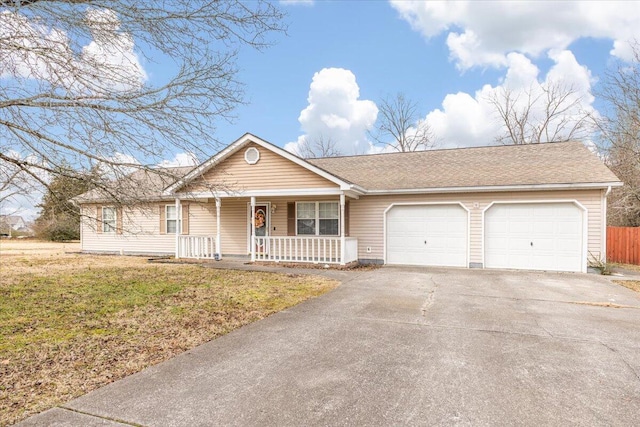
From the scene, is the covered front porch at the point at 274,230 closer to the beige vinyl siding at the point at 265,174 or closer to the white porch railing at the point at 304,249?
the white porch railing at the point at 304,249

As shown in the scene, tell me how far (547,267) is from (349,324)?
28.8ft

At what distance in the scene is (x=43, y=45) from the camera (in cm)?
425

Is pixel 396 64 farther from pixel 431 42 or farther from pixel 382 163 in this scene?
pixel 382 163

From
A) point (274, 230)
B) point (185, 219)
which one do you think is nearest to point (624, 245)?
point (274, 230)

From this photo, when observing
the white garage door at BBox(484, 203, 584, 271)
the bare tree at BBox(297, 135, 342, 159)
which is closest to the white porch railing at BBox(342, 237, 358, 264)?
the white garage door at BBox(484, 203, 584, 271)

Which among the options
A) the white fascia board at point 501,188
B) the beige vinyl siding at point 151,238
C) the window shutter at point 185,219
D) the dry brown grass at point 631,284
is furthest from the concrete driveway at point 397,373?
the window shutter at point 185,219

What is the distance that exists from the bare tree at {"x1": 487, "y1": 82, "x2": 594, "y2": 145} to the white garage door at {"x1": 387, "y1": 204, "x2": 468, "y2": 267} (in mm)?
17425

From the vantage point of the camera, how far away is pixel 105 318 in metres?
5.59

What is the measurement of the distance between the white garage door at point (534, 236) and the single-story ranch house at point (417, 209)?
3 cm

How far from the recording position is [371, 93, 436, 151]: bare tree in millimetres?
30000

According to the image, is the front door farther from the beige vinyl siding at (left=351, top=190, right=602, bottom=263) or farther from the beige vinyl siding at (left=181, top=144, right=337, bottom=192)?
Answer: the beige vinyl siding at (left=351, top=190, right=602, bottom=263)

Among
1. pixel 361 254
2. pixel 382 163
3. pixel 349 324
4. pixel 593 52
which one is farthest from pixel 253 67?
pixel 593 52

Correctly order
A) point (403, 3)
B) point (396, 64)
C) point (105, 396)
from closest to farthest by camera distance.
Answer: point (105, 396) < point (403, 3) < point (396, 64)

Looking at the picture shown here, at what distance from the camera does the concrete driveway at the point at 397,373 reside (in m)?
2.81
